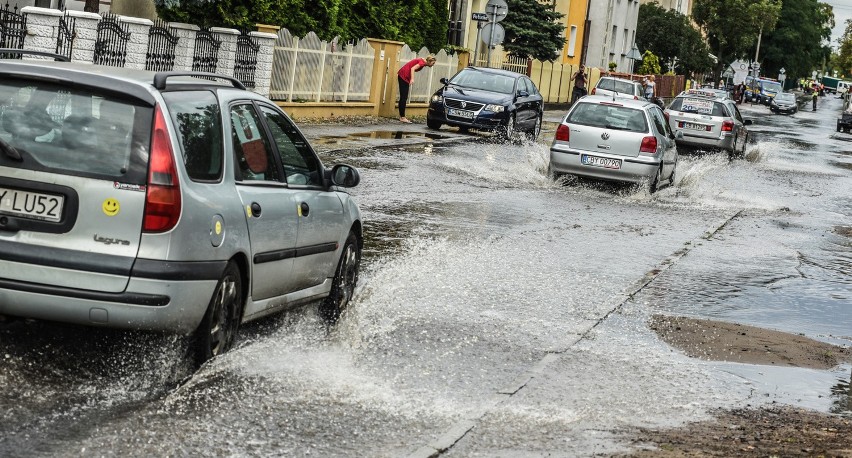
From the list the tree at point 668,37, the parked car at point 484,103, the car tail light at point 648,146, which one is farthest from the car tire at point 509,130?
the tree at point 668,37

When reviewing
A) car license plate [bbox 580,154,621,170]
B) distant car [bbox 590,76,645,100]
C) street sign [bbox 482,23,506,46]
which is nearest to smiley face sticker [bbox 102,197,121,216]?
car license plate [bbox 580,154,621,170]

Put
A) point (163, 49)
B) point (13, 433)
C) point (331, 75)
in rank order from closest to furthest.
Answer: point (13, 433) < point (163, 49) < point (331, 75)

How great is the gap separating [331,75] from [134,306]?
25779mm

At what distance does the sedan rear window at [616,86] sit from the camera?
48.6m

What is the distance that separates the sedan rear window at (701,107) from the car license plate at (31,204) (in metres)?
28.4

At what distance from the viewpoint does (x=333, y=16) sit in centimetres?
3203

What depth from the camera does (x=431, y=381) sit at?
744 cm

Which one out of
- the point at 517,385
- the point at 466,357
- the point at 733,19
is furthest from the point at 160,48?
the point at 733,19

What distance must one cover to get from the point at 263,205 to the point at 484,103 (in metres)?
25.2

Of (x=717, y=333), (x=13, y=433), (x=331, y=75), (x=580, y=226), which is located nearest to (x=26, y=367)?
(x=13, y=433)

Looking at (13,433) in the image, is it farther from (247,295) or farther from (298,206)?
(298,206)

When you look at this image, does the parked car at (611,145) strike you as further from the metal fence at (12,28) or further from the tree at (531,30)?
the tree at (531,30)

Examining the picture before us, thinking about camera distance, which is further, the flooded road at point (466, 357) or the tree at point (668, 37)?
the tree at point (668, 37)

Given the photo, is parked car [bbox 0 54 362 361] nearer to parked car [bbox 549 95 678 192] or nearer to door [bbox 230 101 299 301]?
→ door [bbox 230 101 299 301]
